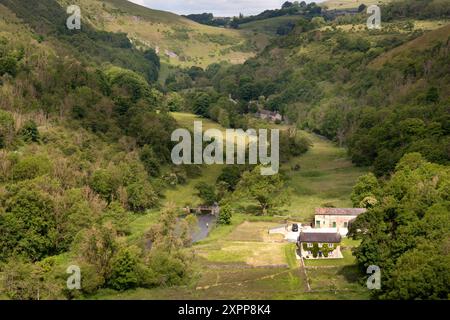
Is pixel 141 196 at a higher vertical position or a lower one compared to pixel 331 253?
higher

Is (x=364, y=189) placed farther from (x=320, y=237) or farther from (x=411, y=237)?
(x=411, y=237)

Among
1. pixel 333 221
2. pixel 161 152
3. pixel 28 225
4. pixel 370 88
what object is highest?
pixel 370 88

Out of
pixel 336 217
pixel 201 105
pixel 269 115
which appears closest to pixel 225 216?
pixel 336 217

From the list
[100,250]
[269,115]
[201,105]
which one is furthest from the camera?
[269,115]

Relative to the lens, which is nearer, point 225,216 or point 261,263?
A: point 261,263

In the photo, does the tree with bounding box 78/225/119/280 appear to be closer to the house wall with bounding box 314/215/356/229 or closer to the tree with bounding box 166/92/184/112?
the house wall with bounding box 314/215/356/229

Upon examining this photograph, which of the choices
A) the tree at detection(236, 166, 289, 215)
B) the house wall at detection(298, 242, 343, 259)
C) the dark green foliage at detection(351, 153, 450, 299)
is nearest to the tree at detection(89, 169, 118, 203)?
the tree at detection(236, 166, 289, 215)
